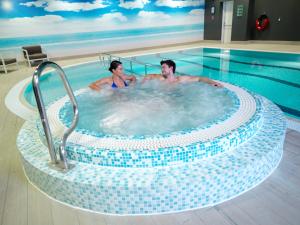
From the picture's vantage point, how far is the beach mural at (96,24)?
8.77 m

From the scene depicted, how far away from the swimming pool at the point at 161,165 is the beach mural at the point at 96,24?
27.1 ft

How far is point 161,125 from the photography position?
2.42 meters

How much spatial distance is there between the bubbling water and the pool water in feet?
4.12

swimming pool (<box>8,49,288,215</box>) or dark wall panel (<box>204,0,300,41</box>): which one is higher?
dark wall panel (<box>204,0,300,41</box>)

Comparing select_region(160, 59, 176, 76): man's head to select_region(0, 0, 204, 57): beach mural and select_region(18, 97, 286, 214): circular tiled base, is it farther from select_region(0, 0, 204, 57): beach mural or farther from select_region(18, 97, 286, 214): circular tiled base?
select_region(0, 0, 204, 57): beach mural

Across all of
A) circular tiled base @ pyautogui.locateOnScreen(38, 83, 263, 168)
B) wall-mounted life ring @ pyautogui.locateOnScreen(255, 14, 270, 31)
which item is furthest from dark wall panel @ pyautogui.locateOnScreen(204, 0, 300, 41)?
circular tiled base @ pyautogui.locateOnScreen(38, 83, 263, 168)

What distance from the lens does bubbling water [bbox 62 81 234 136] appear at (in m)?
2.41

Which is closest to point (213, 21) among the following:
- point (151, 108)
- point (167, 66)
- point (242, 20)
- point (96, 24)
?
point (242, 20)

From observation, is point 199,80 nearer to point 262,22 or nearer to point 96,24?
point 96,24

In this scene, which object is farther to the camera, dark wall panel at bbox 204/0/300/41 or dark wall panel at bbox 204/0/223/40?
dark wall panel at bbox 204/0/223/40

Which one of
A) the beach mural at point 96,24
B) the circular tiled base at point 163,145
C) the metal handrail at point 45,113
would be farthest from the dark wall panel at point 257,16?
the metal handrail at point 45,113

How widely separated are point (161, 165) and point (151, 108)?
4.48 feet

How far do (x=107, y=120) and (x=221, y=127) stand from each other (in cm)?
129

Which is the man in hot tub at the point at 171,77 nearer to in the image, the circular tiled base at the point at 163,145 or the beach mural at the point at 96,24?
the circular tiled base at the point at 163,145
